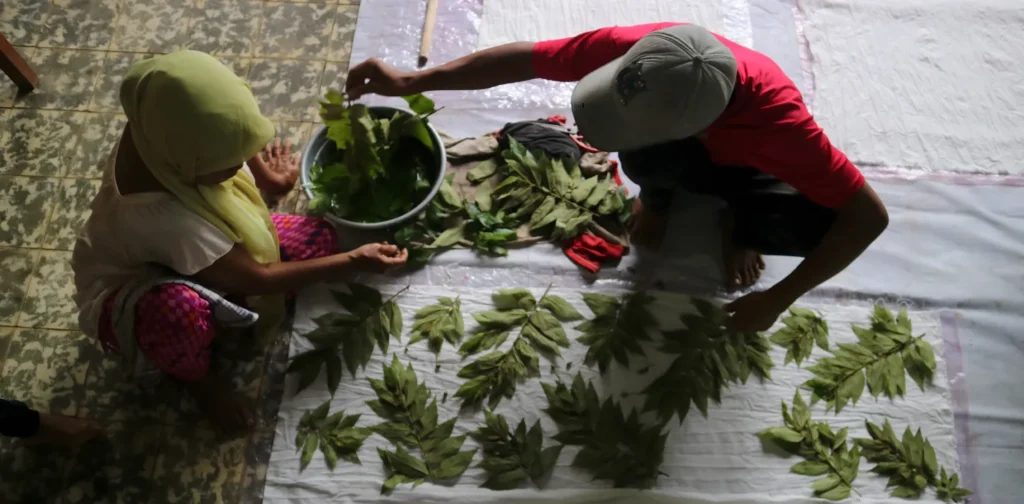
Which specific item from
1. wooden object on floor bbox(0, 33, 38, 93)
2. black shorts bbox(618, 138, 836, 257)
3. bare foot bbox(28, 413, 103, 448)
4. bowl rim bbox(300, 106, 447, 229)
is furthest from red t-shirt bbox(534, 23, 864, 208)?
wooden object on floor bbox(0, 33, 38, 93)

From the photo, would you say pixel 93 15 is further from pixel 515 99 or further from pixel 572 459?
pixel 572 459

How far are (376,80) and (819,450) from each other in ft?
3.60

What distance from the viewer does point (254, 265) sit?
117cm

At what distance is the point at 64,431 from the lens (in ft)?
3.99

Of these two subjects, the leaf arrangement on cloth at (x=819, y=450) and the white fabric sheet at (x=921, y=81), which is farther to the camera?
the white fabric sheet at (x=921, y=81)

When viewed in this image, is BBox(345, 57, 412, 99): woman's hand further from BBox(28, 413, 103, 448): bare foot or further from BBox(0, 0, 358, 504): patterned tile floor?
BBox(28, 413, 103, 448): bare foot

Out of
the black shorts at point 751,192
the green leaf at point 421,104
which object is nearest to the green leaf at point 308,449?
the green leaf at point 421,104

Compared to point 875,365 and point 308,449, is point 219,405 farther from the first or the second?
point 875,365

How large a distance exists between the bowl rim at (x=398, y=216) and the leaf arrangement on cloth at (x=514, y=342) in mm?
242

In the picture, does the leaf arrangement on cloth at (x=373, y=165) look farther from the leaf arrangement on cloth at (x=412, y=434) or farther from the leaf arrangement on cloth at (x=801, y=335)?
the leaf arrangement on cloth at (x=801, y=335)

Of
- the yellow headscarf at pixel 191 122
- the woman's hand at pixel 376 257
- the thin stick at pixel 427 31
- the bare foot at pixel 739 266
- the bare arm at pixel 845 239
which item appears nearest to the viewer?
the yellow headscarf at pixel 191 122

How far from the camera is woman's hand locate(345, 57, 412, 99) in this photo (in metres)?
1.29

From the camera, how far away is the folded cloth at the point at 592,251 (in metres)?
1.46

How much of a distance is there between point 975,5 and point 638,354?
142 centimetres
